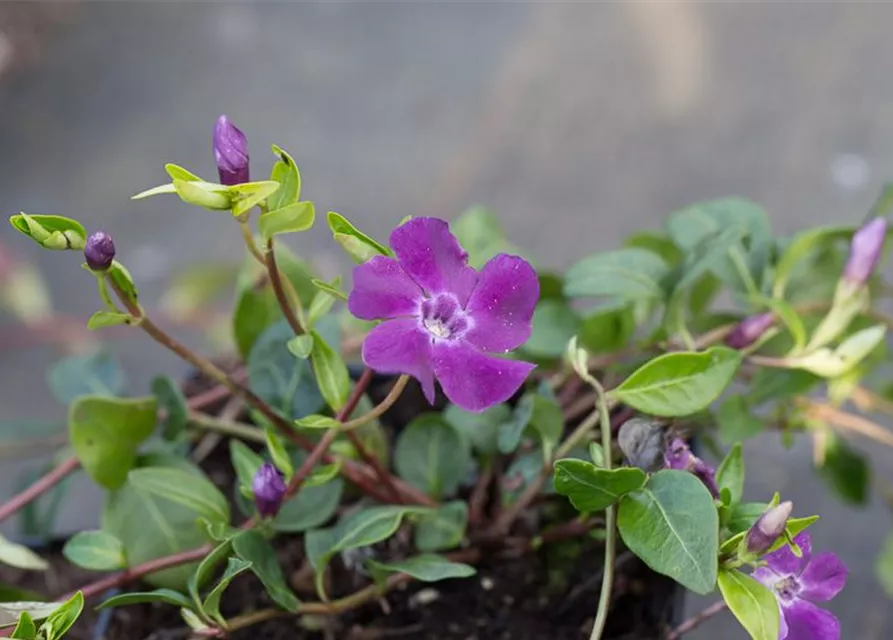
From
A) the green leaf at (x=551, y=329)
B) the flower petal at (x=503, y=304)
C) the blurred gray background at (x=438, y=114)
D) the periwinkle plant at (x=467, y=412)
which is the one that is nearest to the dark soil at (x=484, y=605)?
the periwinkle plant at (x=467, y=412)

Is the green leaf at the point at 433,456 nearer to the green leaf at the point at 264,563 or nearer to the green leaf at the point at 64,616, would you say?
A: the green leaf at the point at 264,563

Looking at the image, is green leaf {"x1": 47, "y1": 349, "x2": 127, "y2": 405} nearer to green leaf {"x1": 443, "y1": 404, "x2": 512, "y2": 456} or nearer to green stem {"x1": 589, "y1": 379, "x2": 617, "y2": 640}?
green leaf {"x1": 443, "y1": 404, "x2": 512, "y2": 456}

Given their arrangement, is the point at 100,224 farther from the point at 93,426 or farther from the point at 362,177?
the point at 93,426

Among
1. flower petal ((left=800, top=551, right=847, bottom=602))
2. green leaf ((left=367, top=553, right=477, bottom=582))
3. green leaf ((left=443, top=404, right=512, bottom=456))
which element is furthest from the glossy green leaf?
flower petal ((left=800, top=551, right=847, bottom=602))

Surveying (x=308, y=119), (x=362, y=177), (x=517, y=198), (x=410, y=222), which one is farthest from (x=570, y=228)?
(x=410, y=222)

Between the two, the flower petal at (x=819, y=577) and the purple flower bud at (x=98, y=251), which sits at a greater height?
the purple flower bud at (x=98, y=251)

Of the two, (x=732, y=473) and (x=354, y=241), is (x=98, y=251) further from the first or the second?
(x=732, y=473)

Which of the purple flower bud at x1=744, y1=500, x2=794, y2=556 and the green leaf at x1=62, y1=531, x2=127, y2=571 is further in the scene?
the green leaf at x1=62, y1=531, x2=127, y2=571
